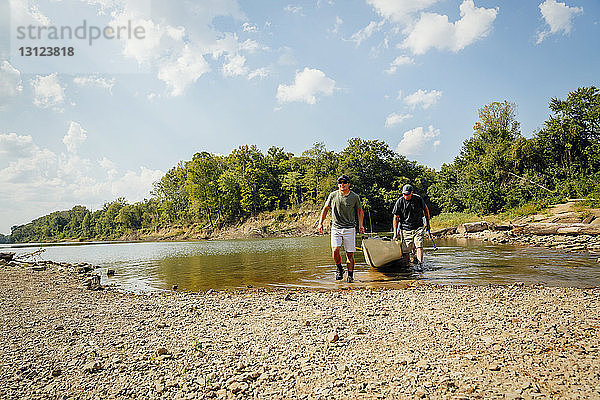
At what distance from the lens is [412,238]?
10227 millimetres

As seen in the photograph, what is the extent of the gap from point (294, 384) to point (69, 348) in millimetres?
3182

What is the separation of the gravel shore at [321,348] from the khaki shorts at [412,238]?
3589 millimetres

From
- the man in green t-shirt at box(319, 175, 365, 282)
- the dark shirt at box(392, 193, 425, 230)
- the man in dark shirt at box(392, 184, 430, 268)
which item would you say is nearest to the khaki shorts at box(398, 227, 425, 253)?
the man in dark shirt at box(392, 184, 430, 268)

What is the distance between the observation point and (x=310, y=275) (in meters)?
10.1

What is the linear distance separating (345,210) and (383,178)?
180 feet

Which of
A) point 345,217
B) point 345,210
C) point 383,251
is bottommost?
point 383,251

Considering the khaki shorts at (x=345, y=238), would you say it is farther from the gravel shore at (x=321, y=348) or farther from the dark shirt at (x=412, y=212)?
the dark shirt at (x=412, y=212)

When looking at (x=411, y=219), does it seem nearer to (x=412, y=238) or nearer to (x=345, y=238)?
(x=412, y=238)

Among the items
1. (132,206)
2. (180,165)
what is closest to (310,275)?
(180,165)

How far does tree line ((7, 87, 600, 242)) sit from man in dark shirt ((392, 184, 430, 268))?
22.2m

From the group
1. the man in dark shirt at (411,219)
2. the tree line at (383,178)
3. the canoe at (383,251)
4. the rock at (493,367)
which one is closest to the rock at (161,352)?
the rock at (493,367)

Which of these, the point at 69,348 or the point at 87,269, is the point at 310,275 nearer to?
the point at 69,348

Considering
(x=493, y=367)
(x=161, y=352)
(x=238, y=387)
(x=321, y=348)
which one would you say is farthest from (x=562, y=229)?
(x=161, y=352)

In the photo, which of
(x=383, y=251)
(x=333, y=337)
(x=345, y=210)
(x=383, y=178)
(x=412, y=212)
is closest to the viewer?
(x=333, y=337)
